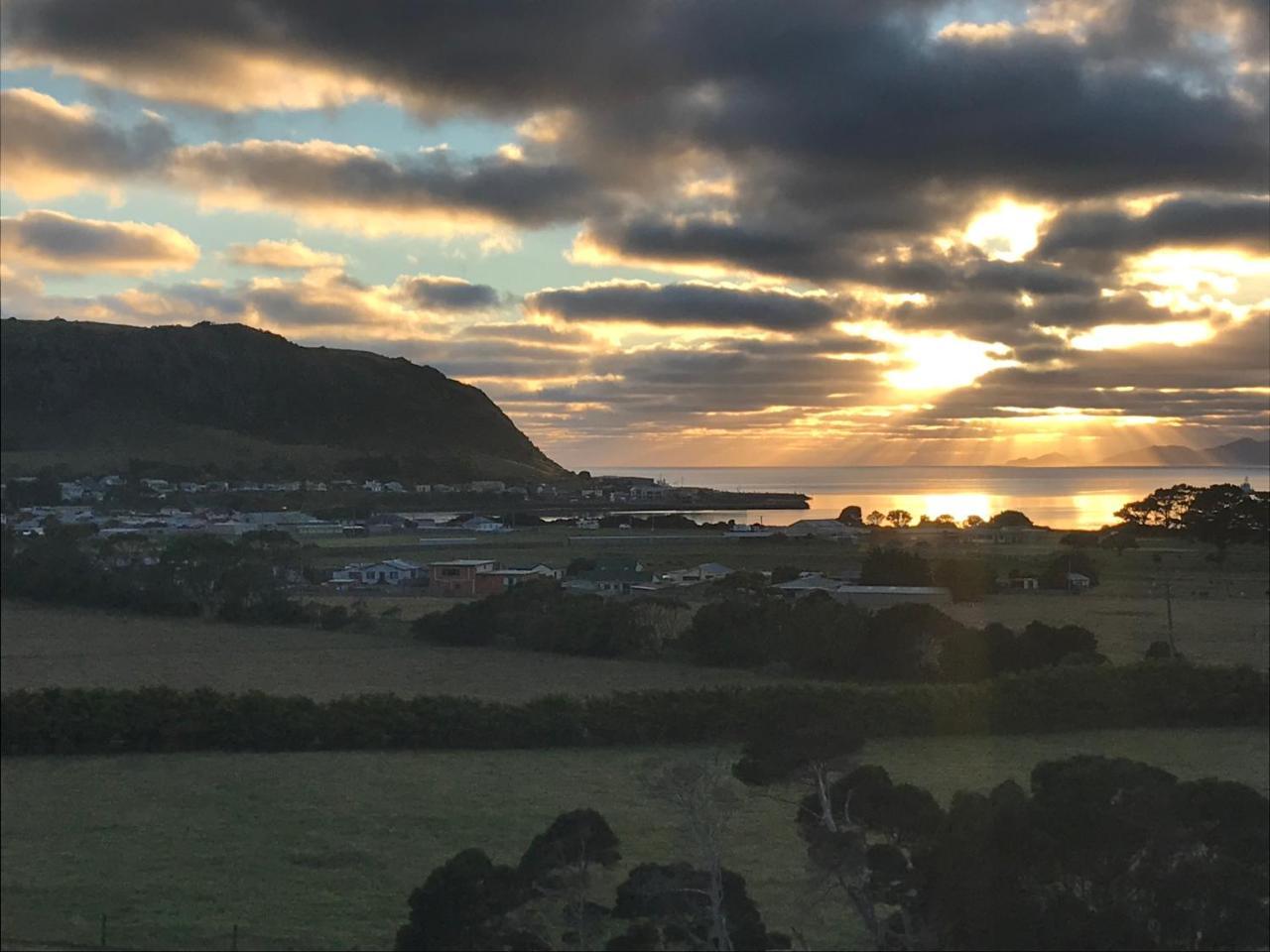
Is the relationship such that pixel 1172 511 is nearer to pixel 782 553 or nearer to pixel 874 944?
pixel 782 553

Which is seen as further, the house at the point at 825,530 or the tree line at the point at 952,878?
the house at the point at 825,530

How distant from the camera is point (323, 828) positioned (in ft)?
23.6

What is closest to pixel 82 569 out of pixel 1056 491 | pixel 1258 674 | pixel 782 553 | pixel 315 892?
pixel 315 892

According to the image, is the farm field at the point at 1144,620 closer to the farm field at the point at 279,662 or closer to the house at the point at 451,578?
the farm field at the point at 279,662

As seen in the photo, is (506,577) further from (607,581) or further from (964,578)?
(964,578)

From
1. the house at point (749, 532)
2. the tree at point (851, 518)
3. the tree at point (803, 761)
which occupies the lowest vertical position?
the tree at point (803, 761)

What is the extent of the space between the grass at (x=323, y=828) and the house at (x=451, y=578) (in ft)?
6.92

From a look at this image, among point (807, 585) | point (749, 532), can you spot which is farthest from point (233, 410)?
point (749, 532)

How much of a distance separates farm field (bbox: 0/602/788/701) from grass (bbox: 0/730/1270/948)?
56 centimetres

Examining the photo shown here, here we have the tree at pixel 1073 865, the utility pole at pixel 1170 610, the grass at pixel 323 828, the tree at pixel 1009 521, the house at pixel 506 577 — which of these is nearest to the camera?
the tree at pixel 1073 865

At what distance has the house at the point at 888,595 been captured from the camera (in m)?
11.3

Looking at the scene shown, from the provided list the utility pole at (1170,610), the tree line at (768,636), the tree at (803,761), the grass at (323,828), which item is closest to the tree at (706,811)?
the tree at (803,761)

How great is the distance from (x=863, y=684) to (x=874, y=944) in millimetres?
4444

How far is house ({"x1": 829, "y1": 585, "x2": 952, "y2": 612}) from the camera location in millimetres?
11328
